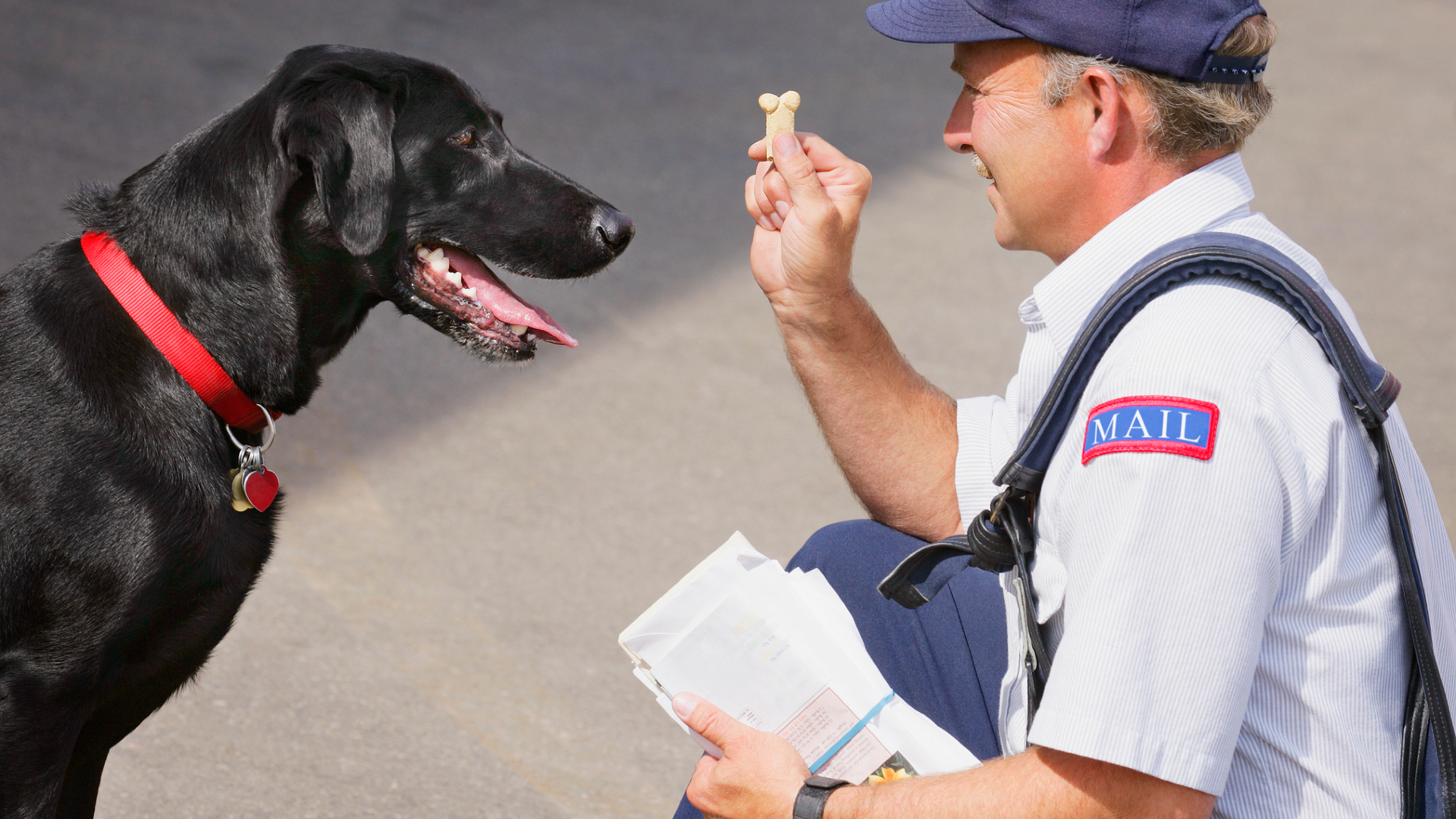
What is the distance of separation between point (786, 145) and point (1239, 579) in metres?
1.13

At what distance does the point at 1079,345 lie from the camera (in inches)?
57.2

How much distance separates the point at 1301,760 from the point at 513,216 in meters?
1.65

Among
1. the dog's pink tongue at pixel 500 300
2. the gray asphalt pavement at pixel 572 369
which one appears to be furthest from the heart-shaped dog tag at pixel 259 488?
the gray asphalt pavement at pixel 572 369

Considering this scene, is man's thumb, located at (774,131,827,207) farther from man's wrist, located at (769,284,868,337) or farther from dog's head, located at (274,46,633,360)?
dog's head, located at (274,46,633,360)

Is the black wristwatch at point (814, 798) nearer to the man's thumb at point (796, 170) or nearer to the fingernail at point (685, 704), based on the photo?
the fingernail at point (685, 704)

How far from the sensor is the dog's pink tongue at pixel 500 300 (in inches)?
91.3

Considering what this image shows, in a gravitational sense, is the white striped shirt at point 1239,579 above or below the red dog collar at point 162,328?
above

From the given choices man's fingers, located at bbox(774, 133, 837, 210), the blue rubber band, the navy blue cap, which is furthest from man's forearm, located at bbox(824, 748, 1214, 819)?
man's fingers, located at bbox(774, 133, 837, 210)

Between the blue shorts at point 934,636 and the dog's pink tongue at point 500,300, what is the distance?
0.68 meters

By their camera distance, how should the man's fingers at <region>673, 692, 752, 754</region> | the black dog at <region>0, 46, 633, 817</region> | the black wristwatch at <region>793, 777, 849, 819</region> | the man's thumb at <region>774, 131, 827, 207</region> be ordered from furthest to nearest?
the man's thumb at <region>774, 131, 827, 207</region> < the black dog at <region>0, 46, 633, 817</region> < the man's fingers at <region>673, 692, 752, 754</region> < the black wristwatch at <region>793, 777, 849, 819</region>

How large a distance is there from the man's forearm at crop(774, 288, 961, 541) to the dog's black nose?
392 mm

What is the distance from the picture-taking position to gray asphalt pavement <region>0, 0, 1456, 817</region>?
9.12 feet

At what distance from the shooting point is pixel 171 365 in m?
1.93

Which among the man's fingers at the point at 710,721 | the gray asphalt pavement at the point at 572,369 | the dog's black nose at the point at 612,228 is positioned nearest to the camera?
the man's fingers at the point at 710,721
